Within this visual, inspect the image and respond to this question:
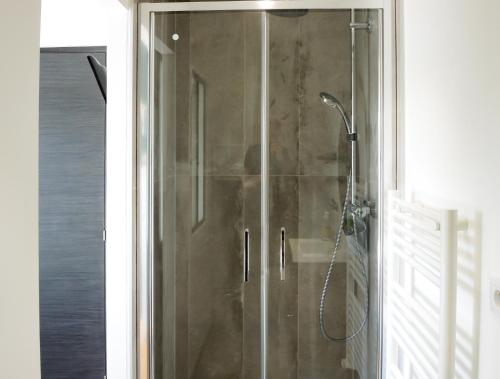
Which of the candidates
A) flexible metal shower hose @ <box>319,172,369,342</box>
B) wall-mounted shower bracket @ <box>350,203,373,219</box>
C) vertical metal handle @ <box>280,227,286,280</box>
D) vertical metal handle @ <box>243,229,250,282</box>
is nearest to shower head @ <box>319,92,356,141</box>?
flexible metal shower hose @ <box>319,172,369,342</box>

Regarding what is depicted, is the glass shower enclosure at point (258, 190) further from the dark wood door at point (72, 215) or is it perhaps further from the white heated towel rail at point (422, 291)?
the white heated towel rail at point (422, 291)

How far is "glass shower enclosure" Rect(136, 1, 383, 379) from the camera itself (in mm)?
2143

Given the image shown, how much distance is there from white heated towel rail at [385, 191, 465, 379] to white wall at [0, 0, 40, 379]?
1.14m

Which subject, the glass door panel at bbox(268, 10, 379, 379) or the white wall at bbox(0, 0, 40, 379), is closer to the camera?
the white wall at bbox(0, 0, 40, 379)

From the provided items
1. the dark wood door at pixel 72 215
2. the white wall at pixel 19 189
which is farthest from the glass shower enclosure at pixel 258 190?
the white wall at pixel 19 189

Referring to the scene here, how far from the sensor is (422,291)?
162 centimetres

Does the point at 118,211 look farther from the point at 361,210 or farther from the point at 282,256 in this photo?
the point at 361,210

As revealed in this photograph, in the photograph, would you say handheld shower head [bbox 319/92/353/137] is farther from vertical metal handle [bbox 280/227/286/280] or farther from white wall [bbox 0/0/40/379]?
white wall [bbox 0/0/40/379]

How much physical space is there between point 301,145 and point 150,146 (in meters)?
0.76

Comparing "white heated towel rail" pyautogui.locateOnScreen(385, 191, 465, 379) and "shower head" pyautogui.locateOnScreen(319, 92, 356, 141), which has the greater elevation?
"shower head" pyautogui.locateOnScreen(319, 92, 356, 141)

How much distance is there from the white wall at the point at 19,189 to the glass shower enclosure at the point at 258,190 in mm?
977

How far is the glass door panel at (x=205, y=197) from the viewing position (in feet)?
7.19

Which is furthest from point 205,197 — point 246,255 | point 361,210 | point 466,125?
point 466,125

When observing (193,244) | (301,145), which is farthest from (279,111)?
(193,244)
